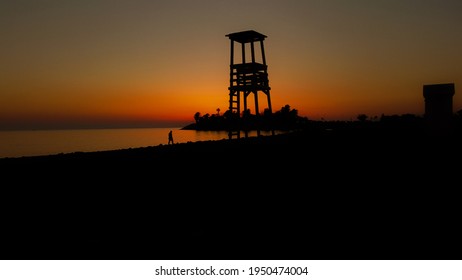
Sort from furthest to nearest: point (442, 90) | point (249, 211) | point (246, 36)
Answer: point (246, 36) → point (442, 90) → point (249, 211)

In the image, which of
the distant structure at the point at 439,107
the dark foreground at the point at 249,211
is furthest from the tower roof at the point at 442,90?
the dark foreground at the point at 249,211

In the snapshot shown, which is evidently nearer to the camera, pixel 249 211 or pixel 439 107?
pixel 249 211

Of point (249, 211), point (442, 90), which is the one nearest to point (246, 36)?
point (442, 90)

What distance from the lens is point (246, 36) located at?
21.2 metres

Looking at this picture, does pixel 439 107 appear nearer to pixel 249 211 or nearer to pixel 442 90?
pixel 442 90

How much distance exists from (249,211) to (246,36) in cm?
1732

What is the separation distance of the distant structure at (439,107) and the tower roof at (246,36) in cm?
1275

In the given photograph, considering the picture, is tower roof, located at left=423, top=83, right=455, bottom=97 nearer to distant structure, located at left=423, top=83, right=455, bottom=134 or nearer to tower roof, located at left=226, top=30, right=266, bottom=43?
distant structure, located at left=423, top=83, right=455, bottom=134

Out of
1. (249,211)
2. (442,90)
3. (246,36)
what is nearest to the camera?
(249,211)

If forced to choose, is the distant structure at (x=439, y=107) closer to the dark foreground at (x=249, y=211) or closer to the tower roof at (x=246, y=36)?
the dark foreground at (x=249, y=211)

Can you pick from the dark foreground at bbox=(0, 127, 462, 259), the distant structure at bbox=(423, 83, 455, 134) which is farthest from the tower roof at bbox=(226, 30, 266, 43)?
the distant structure at bbox=(423, 83, 455, 134)

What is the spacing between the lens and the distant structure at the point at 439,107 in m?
9.44

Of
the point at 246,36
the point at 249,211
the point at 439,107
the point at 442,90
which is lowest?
the point at 249,211
